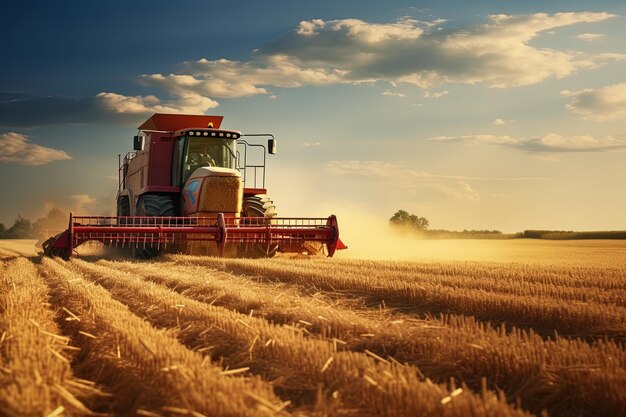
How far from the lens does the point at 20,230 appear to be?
55.6 meters

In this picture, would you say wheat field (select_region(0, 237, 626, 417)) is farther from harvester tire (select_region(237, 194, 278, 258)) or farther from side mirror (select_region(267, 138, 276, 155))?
side mirror (select_region(267, 138, 276, 155))

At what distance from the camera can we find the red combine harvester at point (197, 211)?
1581cm

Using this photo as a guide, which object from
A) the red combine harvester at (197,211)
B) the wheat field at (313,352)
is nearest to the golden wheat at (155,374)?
the wheat field at (313,352)

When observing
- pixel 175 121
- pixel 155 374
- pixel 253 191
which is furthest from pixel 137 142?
pixel 155 374

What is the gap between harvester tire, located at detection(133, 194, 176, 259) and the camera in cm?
1697

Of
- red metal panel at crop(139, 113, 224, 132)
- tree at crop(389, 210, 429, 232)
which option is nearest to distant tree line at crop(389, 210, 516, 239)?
tree at crop(389, 210, 429, 232)

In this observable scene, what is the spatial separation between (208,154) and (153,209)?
1.93m

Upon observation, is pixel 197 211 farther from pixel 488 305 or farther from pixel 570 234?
pixel 570 234

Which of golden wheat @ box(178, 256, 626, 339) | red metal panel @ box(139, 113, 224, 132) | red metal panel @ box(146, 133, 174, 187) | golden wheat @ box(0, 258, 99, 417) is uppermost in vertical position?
red metal panel @ box(139, 113, 224, 132)

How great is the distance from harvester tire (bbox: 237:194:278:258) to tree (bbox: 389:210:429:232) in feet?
86.0

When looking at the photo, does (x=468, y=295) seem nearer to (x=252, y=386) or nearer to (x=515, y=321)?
(x=515, y=321)

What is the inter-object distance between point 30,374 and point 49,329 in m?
2.12

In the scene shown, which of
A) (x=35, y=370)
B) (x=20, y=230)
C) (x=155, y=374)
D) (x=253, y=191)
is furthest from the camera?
(x=20, y=230)

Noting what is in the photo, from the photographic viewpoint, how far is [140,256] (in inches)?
693
